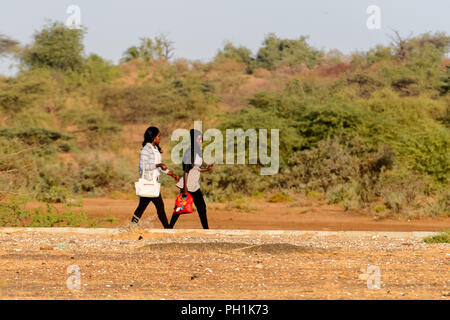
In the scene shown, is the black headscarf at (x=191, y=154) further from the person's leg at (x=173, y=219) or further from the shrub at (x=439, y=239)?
the shrub at (x=439, y=239)

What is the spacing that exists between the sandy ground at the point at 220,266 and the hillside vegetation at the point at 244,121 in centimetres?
283

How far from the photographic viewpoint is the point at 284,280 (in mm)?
7832

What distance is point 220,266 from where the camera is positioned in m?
8.72

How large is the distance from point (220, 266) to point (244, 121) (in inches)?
634

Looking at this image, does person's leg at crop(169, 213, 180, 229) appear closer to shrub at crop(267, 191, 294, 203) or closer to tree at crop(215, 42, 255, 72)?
shrub at crop(267, 191, 294, 203)

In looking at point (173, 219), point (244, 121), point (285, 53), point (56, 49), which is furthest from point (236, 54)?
point (173, 219)

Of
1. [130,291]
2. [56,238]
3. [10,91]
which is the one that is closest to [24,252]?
[56,238]

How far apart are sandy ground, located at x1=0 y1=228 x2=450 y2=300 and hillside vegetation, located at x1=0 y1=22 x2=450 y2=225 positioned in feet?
9.29

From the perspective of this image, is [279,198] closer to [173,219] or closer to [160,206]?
[173,219]

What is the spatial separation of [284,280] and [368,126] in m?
17.2

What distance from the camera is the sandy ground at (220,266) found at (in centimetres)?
713

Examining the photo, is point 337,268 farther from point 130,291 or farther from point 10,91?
point 10,91

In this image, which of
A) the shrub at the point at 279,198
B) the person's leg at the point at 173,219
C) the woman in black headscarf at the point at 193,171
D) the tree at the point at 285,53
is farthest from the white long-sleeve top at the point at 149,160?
the tree at the point at 285,53

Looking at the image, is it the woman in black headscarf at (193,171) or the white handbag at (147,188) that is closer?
the white handbag at (147,188)
